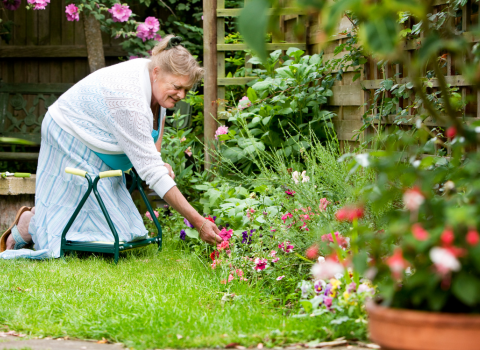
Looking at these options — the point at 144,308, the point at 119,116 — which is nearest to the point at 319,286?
the point at 144,308

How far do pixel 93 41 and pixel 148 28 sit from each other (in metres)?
0.58

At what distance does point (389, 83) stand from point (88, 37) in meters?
3.13

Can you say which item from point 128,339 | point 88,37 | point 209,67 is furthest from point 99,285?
point 88,37

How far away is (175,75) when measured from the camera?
124 inches

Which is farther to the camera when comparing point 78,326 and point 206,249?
point 206,249

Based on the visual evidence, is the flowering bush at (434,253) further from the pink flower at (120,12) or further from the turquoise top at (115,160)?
the pink flower at (120,12)

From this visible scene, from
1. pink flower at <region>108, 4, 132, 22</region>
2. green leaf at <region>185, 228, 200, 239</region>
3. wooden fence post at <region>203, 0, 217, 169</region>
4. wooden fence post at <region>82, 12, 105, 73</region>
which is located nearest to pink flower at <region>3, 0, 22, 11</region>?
wooden fence post at <region>82, 12, 105, 73</region>

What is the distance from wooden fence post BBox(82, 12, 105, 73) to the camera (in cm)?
503

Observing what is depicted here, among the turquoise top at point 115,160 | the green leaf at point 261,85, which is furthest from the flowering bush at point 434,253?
the green leaf at point 261,85

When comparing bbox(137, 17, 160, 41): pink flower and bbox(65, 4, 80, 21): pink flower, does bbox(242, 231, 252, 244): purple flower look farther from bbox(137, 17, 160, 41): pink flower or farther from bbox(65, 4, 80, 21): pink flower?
bbox(65, 4, 80, 21): pink flower

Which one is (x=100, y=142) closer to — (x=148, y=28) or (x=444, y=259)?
(x=148, y=28)

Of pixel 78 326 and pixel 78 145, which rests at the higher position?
pixel 78 145

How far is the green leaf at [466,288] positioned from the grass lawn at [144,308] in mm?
805

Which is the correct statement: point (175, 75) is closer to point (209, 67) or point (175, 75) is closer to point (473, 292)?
point (209, 67)
